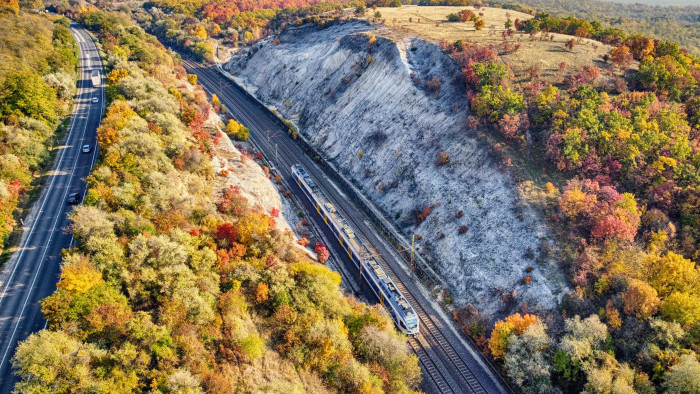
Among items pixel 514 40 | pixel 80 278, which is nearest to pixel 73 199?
pixel 80 278

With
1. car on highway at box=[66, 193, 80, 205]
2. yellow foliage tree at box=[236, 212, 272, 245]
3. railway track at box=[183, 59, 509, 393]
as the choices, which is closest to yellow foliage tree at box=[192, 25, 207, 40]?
railway track at box=[183, 59, 509, 393]

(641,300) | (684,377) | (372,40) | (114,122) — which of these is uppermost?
(372,40)

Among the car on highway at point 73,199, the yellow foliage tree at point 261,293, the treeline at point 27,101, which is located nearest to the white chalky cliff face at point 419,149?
the yellow foliage tree at point 261,293

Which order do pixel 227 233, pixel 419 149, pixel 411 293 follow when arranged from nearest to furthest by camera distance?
pixel 227 233 < pixel 411 293 < pixel 419 149

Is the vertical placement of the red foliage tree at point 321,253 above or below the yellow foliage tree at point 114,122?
below

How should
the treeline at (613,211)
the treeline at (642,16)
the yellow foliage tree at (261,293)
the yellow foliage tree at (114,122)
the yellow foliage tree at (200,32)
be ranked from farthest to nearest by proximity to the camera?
the yellow foliage tree at (200,32) < the treeline at (642,16) < the yellow foliage tree at (114,122) < the yellow foliage tree at (261,293) < the treeline at (613,211)

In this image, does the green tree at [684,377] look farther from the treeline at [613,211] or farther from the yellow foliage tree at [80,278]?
the yellow foliage tree at [80,278]

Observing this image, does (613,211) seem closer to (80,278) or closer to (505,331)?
(505,331)
